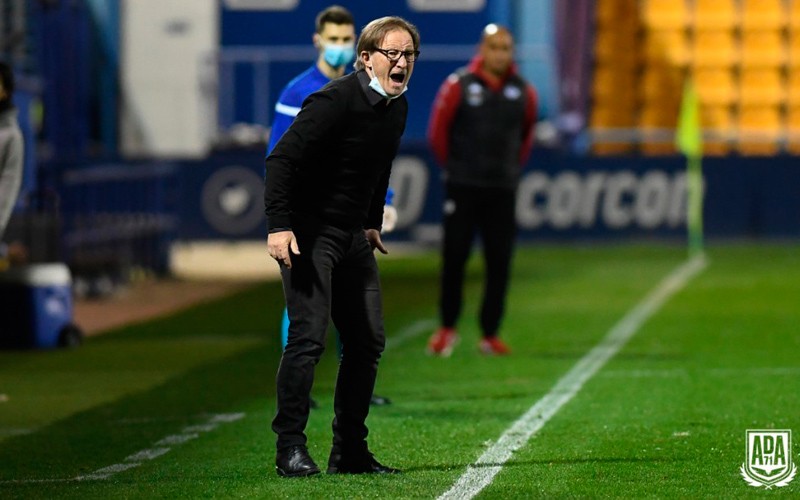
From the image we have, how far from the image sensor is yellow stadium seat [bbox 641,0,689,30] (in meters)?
31.2

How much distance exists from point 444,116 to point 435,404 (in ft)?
9.61

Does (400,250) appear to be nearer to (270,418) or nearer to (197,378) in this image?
(197,378)

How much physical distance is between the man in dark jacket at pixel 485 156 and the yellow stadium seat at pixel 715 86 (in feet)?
62.6

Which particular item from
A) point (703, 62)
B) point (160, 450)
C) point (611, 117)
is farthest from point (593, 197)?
point (160, 450)

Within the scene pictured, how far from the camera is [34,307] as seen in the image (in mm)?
13680

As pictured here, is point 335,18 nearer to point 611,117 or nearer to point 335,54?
point 335,54

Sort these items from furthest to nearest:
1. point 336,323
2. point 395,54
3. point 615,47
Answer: point 615,47 < point 336,323 < point 395,54

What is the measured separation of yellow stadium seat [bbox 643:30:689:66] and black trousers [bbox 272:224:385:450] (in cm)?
2438

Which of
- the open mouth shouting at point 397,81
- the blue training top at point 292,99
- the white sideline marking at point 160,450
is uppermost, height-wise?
the open mouth shouting at point 397,81

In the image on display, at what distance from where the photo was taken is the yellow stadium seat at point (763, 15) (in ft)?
103

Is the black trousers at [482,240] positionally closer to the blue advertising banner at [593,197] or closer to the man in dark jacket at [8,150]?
the man in dark jacket at [8,150]

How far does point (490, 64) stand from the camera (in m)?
12.2

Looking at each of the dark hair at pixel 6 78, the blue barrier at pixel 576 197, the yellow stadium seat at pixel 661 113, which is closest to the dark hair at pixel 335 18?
the dark hair at pixel 6 78

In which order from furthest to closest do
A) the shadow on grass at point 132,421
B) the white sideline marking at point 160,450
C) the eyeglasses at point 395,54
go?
the shadow on grass at point 132,421 → the white sideline marking at point 160,450 → the eyeglasses at point 395,54
